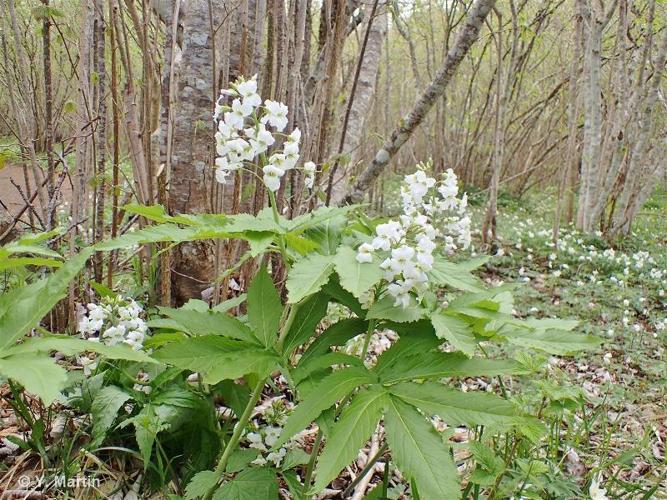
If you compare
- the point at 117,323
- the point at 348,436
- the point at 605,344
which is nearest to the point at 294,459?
the point at 348,436

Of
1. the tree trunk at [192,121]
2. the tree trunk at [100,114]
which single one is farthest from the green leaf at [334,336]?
the tree trunk at [100,114]

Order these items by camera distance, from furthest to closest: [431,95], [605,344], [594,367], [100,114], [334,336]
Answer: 1. [605,344]
2. [594,367]
3. [431,95]
4. [100,114]
5. [334,336]

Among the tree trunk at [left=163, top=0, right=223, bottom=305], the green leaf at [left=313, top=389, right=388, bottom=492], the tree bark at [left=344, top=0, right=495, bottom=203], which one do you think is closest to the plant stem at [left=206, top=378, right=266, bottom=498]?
the green leaf at [left=313, top=389, right=388, bottom=492]

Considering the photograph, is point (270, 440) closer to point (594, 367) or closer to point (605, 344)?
point (594, 367)

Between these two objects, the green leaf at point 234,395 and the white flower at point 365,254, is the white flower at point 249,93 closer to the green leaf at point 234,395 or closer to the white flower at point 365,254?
the white flower at point 365,254

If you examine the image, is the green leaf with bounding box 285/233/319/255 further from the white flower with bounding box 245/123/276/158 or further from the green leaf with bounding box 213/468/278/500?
the green leaf with bounding box 213/468/278/500

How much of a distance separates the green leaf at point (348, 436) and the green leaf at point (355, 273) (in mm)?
242

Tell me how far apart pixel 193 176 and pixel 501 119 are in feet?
18.6

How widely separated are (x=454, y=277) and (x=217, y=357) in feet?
2.02

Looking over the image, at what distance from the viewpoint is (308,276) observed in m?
1.15

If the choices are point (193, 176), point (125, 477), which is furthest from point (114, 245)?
point (193, 176)

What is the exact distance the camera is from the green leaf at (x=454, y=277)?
121 centimetres

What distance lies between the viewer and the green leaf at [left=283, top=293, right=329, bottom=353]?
1.33 m

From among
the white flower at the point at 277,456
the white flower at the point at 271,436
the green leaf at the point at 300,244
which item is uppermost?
the green leaf at the point at 300,244
